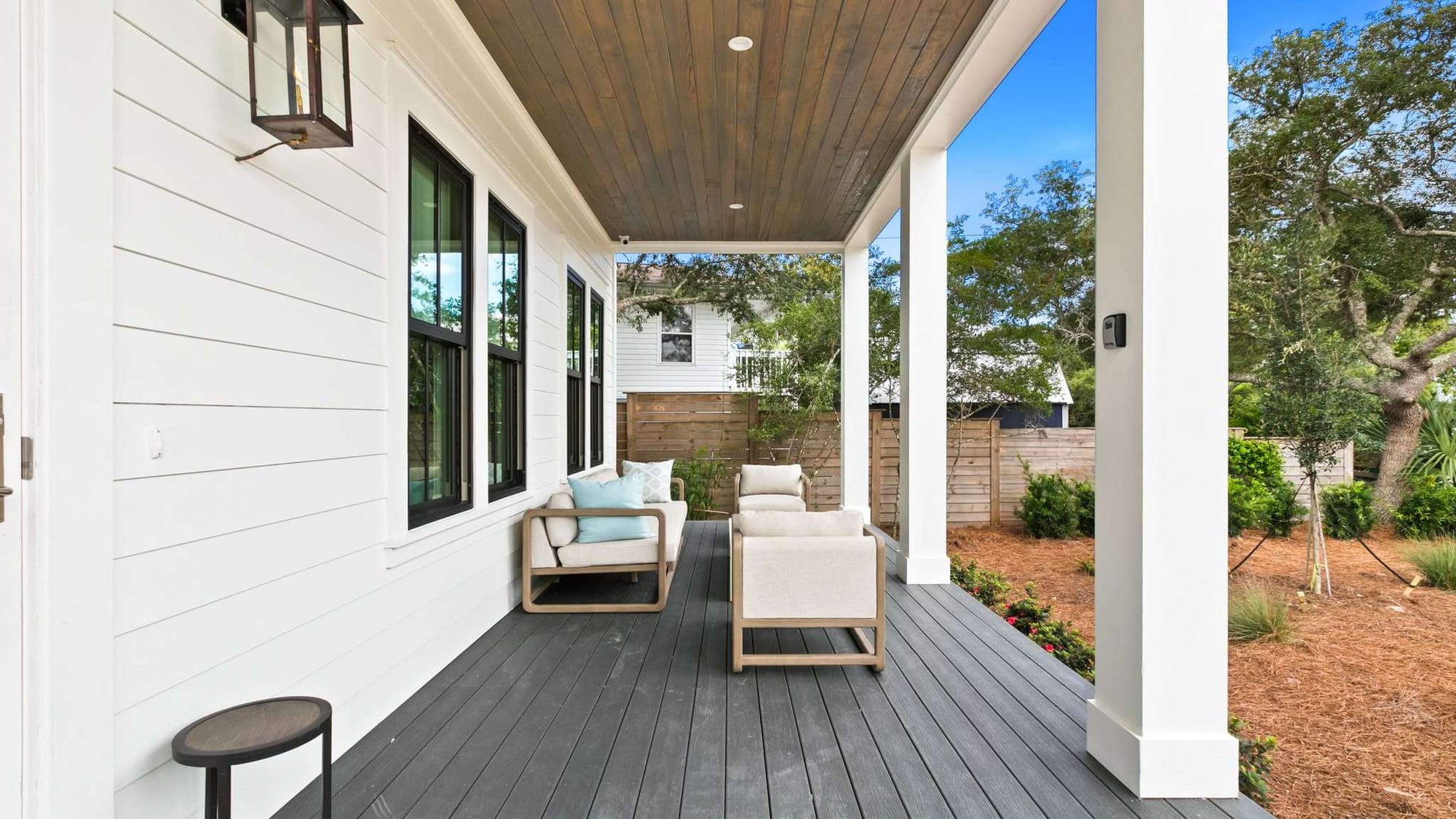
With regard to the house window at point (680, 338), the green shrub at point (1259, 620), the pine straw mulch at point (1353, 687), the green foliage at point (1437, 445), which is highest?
the house window at point (680, 338)

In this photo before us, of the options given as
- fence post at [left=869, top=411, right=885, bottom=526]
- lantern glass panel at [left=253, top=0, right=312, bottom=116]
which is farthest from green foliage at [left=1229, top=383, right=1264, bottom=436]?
lantern glass panel at [left=253, top=0, right=312, bottom=116]

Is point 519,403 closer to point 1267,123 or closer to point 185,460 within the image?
point 185,460

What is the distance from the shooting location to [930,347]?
15.1ft

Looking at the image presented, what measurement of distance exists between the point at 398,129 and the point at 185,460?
63.7 inches

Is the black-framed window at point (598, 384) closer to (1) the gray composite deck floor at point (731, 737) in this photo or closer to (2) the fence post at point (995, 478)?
(1) the gray composite deck floor at point (731, 737)

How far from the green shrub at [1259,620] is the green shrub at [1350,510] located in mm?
2233

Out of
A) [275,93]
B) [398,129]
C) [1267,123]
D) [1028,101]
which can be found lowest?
[275,93]

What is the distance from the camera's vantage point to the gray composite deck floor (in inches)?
79.0

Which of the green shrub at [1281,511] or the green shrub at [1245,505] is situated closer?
the green shrub at [1281,511]

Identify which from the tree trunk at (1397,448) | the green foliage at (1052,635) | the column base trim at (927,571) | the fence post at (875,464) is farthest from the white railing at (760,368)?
the tree trunk at (1397,448)

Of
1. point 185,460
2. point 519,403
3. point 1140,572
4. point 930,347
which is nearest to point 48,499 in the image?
point 185,460

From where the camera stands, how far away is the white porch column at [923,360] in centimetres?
452

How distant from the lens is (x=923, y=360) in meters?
4.59

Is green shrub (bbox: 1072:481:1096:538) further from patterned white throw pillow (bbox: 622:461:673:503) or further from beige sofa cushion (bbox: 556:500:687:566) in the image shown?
beige sofa cushion (bbox: 556:500:687:566)
